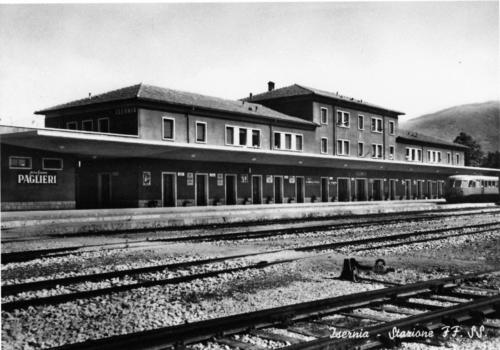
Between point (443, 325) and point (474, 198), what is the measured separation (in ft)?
139

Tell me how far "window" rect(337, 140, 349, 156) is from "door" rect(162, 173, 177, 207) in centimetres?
2026

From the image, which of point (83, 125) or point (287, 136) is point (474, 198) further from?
point (83, 125)

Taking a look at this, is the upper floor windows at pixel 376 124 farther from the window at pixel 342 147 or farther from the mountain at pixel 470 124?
the mountain at pixel 470 124

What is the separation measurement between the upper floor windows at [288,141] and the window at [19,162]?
19.8m

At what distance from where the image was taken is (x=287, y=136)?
4012 cm

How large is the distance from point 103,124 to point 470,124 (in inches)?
6973

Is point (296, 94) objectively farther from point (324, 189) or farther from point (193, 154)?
point (193, 154)

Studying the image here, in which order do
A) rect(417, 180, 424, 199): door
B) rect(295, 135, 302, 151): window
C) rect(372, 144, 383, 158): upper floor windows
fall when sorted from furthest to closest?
rect(417, 180, 424, 199): door → rect(372, 144, 383, 158): upper floor windows → rect(295, 135, 302, 151): window

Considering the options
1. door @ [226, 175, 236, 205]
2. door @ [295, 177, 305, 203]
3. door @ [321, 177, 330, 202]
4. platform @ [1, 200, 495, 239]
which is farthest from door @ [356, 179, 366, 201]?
door @ [226, 175, 236, 205]

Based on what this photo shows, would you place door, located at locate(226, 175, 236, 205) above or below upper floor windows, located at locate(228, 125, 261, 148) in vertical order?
below

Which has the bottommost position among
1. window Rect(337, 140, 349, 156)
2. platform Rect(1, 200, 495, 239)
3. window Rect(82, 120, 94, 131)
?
platform Rect(1, 200, 495, 239)

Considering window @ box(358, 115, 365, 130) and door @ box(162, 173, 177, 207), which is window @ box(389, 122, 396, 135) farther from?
door @ box(162, 173, 177, 207)

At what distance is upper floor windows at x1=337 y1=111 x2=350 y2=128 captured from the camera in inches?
1794

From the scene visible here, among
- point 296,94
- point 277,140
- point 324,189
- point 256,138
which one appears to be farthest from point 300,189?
point 296,94
